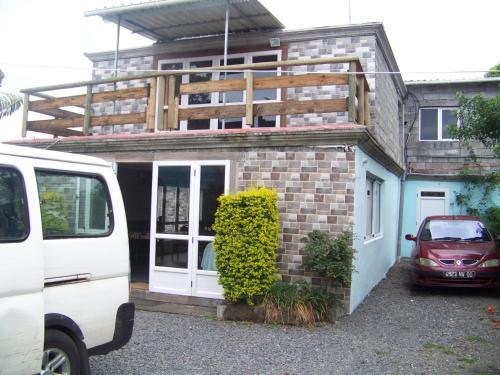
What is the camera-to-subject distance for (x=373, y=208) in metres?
10.4

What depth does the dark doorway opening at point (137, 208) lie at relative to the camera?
1091 cm

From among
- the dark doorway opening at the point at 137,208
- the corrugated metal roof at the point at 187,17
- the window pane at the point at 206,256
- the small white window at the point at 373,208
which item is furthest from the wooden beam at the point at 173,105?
the small white window at the point at 373,208

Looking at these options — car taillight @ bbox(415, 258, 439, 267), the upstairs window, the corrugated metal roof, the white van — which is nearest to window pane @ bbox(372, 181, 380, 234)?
car taillight @ bbox(415, 258, 439, 267)

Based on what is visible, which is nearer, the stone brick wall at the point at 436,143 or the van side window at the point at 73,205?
the van side window at the point at 73,205

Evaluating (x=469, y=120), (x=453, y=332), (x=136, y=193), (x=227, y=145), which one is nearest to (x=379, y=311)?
(x=453, y=332)

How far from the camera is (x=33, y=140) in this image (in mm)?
9336

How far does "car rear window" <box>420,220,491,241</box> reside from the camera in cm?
983

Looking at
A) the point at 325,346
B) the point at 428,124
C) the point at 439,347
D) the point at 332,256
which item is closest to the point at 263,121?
the point at 332,256

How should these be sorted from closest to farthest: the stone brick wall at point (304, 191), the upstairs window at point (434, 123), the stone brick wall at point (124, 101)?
the stone brick wall at point (304, 191)
the stone brick wall at point (124, 101)
the upstairs window at point (434, 123)

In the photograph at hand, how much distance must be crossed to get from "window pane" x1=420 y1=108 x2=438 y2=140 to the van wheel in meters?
14.1

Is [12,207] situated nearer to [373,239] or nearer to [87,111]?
[87,111]

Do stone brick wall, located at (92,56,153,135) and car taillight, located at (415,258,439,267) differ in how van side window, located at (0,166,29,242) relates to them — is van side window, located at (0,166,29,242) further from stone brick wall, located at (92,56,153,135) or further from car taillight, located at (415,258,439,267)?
stone brick wall, located at (92,56,153,135)

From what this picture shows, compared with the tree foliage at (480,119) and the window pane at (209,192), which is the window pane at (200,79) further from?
the tree foliage at (480,119)

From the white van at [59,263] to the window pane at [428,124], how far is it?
13.2 m
